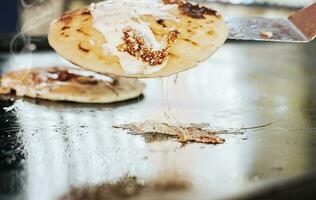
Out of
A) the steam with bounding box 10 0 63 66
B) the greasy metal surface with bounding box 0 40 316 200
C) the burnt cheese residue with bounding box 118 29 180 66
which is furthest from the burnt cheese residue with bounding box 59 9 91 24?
the steam with bounding box 10 0 63 66

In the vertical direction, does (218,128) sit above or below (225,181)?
below

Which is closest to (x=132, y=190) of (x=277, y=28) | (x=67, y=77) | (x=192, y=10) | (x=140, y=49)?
(x=140, y=49)

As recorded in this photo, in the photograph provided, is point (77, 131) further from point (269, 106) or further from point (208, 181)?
point (269, 106)

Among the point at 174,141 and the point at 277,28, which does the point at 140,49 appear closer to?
the point at 174,141

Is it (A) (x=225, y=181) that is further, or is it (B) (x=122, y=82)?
(B) (x=122, y=82)

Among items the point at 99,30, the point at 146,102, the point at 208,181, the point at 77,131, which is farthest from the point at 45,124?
the point at 208,181

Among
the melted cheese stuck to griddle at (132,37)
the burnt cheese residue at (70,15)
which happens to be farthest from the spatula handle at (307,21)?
the burnt cheese residue at (70,15)

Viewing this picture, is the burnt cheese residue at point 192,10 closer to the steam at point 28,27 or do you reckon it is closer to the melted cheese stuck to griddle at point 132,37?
the melted cheese stuck to griddle at point 132,37
